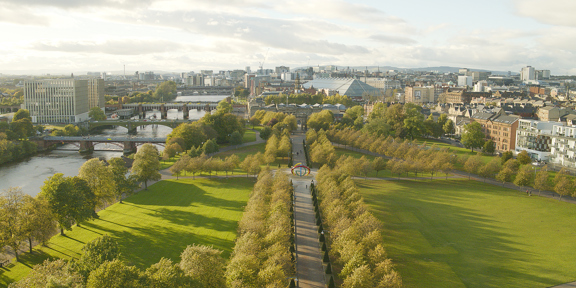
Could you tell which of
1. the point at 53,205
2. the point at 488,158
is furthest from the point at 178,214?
the point at 488,158

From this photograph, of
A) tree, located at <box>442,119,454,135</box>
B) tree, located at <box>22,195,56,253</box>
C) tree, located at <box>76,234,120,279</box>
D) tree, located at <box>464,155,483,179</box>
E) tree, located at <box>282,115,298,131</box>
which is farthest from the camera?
tree, located at <box>282,115,298,131</box>

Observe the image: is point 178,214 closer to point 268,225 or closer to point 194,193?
point 194,193

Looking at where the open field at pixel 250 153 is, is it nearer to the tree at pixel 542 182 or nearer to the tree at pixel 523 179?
the tree at pixel 523 179

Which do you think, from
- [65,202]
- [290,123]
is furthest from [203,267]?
[290,123]

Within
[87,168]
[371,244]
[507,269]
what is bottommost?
[507,269]

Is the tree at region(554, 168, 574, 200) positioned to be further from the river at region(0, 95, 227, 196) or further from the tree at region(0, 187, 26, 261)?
the river at region(0, 95, 227, 196)

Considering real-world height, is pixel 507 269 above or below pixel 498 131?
below

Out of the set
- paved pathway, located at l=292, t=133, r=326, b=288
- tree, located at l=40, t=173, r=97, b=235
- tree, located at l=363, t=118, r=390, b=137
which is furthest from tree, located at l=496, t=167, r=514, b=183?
tree, located at l=40, t=173, r=97, b=235
